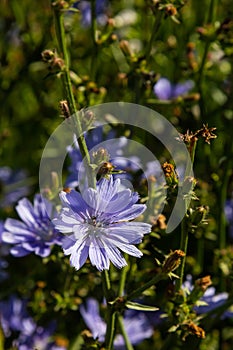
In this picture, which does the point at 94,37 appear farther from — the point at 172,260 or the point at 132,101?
the point at 172,260

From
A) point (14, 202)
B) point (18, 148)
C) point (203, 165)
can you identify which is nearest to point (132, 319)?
point (203, 165)

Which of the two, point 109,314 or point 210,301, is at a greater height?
point 109,314

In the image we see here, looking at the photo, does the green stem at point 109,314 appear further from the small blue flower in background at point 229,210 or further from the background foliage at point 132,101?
the small blue flower in background at point 229,210

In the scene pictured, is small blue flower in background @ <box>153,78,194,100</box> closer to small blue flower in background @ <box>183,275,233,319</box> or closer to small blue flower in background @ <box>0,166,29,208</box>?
small blue flower in background @ <box>0,166,29,208</box>

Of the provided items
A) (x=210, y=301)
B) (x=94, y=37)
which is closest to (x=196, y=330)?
(x=210, y=301)

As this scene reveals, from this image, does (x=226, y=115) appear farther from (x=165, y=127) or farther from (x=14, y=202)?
(x=14, y=202)

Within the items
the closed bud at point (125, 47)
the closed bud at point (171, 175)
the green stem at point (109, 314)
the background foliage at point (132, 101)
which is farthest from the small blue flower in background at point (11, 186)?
the closed bud at point (171, 175)

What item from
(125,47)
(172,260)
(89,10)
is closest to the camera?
(172,260)

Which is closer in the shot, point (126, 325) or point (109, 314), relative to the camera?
point (109, 314)
